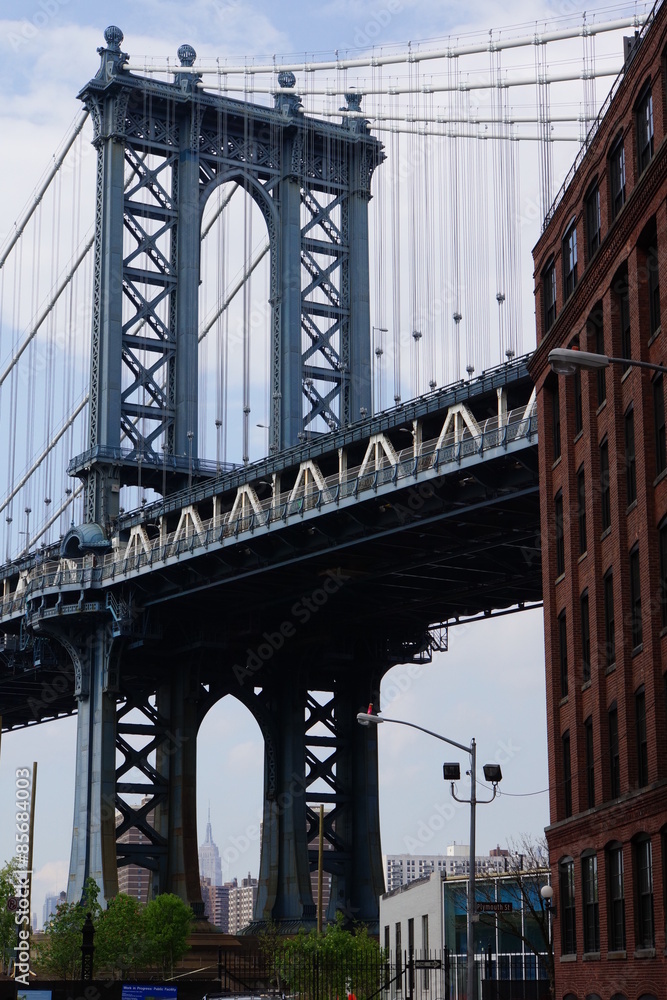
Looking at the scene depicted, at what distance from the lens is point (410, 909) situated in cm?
6612

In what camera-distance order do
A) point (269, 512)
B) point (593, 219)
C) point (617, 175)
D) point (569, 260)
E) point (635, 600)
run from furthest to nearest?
1. point (269, 512)
2. point (569, 260)
3. point (593, 219)
4. point (617, 175)
5. point (635, 600)

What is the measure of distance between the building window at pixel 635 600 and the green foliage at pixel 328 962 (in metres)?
20.6

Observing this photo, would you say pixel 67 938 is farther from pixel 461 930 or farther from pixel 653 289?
pixel 653 289

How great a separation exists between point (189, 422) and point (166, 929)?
26320 millimetres

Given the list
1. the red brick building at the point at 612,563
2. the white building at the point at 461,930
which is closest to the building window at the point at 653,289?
the red brick building at the point at 612,563

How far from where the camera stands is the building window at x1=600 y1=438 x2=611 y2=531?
4122cm

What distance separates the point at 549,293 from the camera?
49.1 m

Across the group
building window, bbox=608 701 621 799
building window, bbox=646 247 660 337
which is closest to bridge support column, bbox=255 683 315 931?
building window, bbox=608 701 621 799

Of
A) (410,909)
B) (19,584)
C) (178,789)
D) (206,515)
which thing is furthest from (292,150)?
(410,909)

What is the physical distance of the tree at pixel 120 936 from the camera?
7925 cm

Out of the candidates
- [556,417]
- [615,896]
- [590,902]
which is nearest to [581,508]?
[556,417]

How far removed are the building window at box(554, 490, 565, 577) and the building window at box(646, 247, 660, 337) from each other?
8.67 meters

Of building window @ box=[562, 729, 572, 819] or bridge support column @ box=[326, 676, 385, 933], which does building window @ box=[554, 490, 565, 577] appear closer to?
building window @ box=[562, 729, 572, 819]

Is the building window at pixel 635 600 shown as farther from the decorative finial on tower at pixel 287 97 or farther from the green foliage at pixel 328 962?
the decorative finial on tower at pixel 287 97
